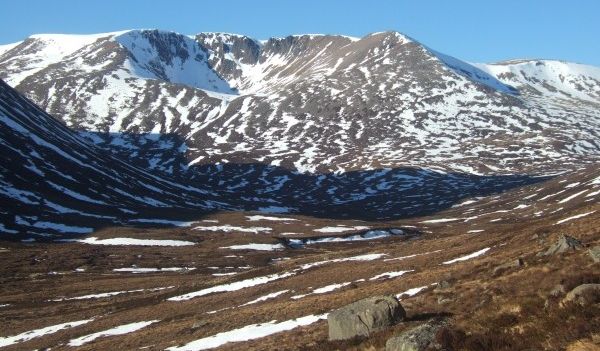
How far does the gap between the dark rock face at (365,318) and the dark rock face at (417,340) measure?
4.16m

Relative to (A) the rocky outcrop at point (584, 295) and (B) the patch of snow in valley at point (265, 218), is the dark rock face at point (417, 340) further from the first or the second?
(B) the patch of snow in valley at point (265, 218)

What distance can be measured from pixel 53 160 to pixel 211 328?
162 m

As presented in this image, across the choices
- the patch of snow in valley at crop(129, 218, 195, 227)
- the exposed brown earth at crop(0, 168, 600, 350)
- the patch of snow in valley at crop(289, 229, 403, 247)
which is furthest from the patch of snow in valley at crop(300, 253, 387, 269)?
the patch of snow in valley at crop(129, 218, 195, 227)

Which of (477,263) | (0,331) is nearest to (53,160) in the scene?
(0,331)

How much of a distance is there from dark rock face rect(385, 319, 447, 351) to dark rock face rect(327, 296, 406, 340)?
4.16m

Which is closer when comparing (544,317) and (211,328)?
(544,317)

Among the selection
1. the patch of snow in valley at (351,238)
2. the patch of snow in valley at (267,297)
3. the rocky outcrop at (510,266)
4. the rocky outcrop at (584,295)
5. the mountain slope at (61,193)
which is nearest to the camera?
the rocky outcrop at (584,295)

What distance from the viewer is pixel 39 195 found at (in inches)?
5984

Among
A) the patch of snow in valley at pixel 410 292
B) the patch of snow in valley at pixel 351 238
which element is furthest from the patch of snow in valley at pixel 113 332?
the patch of snow in valley at pixel 351 238

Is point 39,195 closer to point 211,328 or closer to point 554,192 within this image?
point 211,328

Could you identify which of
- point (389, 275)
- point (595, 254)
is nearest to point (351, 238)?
point (389, 275)

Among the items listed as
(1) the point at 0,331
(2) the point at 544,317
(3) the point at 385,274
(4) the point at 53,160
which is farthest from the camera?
(4) the point at 53,160

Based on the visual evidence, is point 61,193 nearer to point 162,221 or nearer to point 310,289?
point 162,221

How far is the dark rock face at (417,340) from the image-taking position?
16172mm
